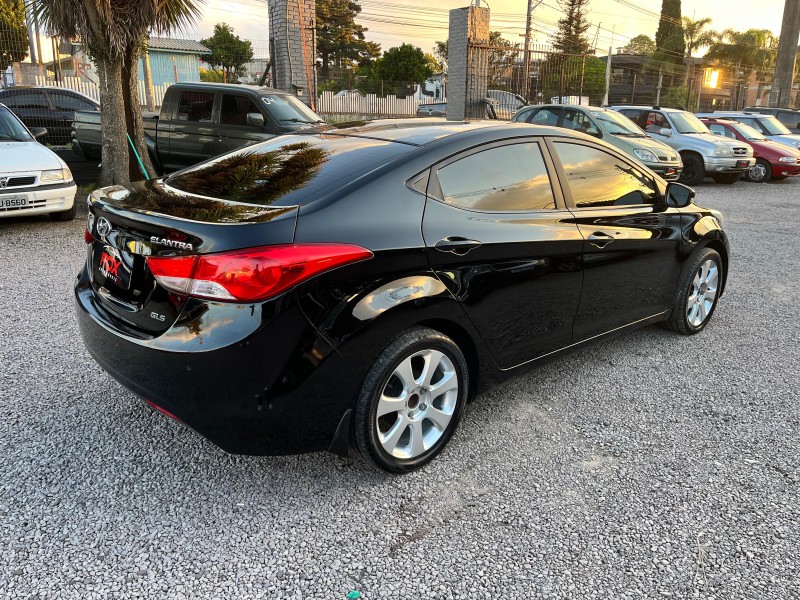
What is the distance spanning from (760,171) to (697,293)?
44.6 feet

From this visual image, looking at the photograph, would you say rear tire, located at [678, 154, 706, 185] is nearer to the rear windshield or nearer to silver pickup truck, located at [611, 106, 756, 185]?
silver pickup truck, located at [611, 106, 756, 185]

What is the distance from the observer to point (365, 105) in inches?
1331

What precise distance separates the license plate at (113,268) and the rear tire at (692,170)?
46.4ft

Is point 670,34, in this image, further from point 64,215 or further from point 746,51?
point 64,215

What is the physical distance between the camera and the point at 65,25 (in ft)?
27.8

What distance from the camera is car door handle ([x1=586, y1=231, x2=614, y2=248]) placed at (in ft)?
11.8

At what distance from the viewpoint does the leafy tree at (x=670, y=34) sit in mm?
53875

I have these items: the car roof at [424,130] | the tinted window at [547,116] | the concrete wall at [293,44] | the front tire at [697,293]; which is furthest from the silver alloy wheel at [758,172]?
the car roof at [424,130]

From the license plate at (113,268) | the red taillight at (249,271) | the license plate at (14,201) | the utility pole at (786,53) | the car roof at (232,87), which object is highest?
the utility pole at (786,53)

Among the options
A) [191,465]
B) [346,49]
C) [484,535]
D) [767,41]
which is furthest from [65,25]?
[767,41]

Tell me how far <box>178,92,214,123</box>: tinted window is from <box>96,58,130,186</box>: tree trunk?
4.98 ft

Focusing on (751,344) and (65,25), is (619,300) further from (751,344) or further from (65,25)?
(65,25)

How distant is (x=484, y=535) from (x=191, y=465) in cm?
138

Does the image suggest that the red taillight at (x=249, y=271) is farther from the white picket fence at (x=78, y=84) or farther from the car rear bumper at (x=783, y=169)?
the white picket fence at (x=78, y=84)
